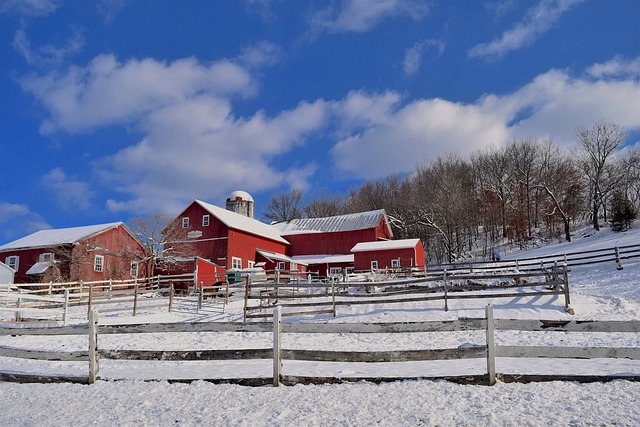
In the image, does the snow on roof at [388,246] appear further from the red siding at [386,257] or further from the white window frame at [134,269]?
the white window frame at [134,269]

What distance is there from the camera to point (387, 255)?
43.7 m

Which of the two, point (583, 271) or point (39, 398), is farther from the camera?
point (583, 271)

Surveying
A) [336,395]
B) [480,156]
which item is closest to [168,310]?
[336,395]

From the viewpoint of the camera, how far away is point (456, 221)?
5850 cm

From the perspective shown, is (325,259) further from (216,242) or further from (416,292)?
(416,292)

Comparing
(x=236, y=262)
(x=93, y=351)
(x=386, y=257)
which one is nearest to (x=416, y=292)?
(x=93, y=351)

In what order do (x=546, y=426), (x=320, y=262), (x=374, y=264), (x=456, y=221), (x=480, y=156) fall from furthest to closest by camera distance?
(x=480, y=156) < (x=456, y=221) < (x=320, y=262) < (x=374, y=264) < (x=546, y=426)

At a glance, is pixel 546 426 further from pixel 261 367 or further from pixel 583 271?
pixel 583 271

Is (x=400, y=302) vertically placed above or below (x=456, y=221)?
below

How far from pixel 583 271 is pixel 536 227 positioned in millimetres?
33435

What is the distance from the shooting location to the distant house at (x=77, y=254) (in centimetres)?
3844

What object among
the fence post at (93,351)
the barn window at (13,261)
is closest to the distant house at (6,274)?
the barn window at (13,261)

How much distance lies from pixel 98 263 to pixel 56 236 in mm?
4423

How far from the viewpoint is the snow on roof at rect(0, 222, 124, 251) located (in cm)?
3925
